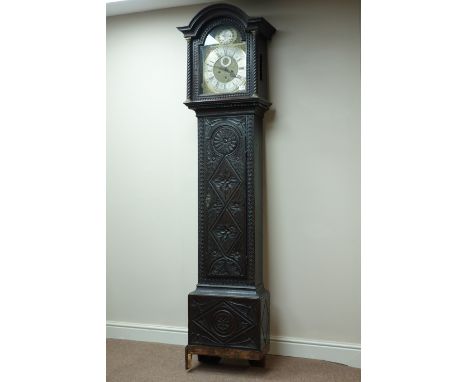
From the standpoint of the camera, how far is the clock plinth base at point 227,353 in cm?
342

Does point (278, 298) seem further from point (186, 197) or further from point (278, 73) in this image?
point (278, 73)

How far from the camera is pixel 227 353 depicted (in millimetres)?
3475

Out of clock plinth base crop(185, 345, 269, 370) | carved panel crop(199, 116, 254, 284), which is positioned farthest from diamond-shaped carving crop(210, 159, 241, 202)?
clock plinth base crop(185, 345, 269, 370)

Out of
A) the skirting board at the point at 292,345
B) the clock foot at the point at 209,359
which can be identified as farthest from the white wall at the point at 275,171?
the clock foot at the point at 209,359

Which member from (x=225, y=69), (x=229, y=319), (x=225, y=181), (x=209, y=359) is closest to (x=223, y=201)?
(x=225, y=181)

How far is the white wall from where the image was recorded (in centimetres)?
363

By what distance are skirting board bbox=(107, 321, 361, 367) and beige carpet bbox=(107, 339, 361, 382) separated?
0.05m

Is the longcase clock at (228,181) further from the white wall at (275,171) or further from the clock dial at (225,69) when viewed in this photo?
the white wall at (275,171)

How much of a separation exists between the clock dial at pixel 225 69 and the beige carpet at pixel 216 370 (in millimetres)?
1978

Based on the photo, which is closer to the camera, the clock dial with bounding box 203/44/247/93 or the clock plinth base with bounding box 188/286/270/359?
the clock plinth base with bounding box 188/286/270/359

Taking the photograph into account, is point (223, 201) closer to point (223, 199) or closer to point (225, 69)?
point (223, 199)

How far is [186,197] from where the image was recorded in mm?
4062

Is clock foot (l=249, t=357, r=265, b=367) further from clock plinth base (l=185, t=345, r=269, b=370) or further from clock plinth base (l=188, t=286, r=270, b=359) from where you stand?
clock plinth base (l=188, t=286, r=270, b=359)

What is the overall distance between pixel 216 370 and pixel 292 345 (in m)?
0.60
